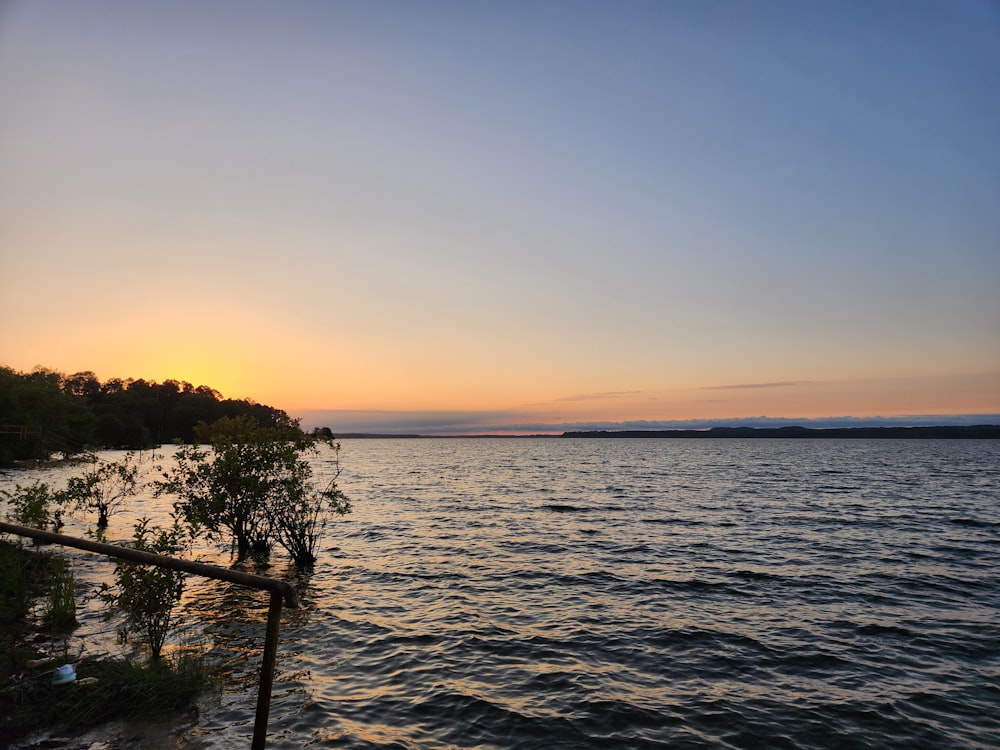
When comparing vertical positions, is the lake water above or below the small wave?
above

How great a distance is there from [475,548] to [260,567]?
974 centimetres

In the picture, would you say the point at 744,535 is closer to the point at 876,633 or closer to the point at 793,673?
the point at 876,633

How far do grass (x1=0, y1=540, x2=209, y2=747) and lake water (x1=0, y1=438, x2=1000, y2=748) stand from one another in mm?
770

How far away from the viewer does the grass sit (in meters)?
8.41

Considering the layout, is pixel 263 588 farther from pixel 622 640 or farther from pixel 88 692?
pixel 622 640

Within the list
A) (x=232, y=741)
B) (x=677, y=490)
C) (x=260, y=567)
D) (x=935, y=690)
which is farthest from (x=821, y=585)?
(x=677, y=490)

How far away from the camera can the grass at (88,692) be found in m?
8.41

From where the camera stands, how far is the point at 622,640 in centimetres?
1467

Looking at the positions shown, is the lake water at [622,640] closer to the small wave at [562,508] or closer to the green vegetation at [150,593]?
the green vegetation at [150,593]

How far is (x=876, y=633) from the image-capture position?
15.3 meters

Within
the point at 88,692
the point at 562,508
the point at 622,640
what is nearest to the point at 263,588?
the point at 88,692

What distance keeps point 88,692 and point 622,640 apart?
11579 mm

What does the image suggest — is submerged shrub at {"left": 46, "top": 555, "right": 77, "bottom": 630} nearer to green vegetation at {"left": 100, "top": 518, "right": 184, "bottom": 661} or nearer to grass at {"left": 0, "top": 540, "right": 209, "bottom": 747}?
grass at {"left": 0, "top": 540, "right": 209, "bottom": 747}

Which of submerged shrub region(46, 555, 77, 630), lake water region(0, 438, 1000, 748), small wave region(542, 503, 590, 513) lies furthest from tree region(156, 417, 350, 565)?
small wave region(542, 503, 590, 513)
